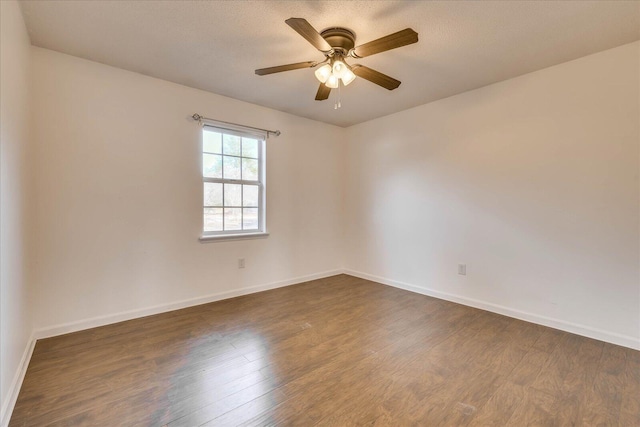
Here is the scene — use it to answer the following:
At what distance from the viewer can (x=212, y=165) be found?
334cm

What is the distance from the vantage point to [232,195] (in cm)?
354

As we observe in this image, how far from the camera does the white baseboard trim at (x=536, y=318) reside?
7.63 feet

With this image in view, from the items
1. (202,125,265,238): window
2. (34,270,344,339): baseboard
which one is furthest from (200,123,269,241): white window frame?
(34,270,344,339): baseboard

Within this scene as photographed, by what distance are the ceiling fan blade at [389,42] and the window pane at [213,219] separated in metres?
2.33

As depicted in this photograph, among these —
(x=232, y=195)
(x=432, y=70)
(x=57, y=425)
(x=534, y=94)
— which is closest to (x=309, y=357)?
(x=57, y=425)

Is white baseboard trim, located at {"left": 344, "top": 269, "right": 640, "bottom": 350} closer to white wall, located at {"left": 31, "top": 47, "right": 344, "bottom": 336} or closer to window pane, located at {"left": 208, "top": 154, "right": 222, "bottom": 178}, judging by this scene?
white wall, located at {"left": 31, "top": 47, "right": 344, "bottom": 336}

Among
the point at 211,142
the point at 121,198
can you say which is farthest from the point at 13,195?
the point at 211,142

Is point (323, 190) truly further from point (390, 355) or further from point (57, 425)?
point (57, 425)

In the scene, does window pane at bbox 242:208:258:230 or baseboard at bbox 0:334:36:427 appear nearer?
baseboard at bbox 0:334:36:427

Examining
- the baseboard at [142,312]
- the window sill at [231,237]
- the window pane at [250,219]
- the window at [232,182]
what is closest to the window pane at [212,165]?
the window at [232,182]

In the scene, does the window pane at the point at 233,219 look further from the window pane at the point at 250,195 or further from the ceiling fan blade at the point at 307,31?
the ceiling fan blade at the point at 307,31

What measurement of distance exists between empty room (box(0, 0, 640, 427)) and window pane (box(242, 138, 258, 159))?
0.05 metres

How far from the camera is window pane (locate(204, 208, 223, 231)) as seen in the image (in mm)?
3336

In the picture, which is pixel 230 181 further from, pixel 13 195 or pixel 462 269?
pixel 462 269
